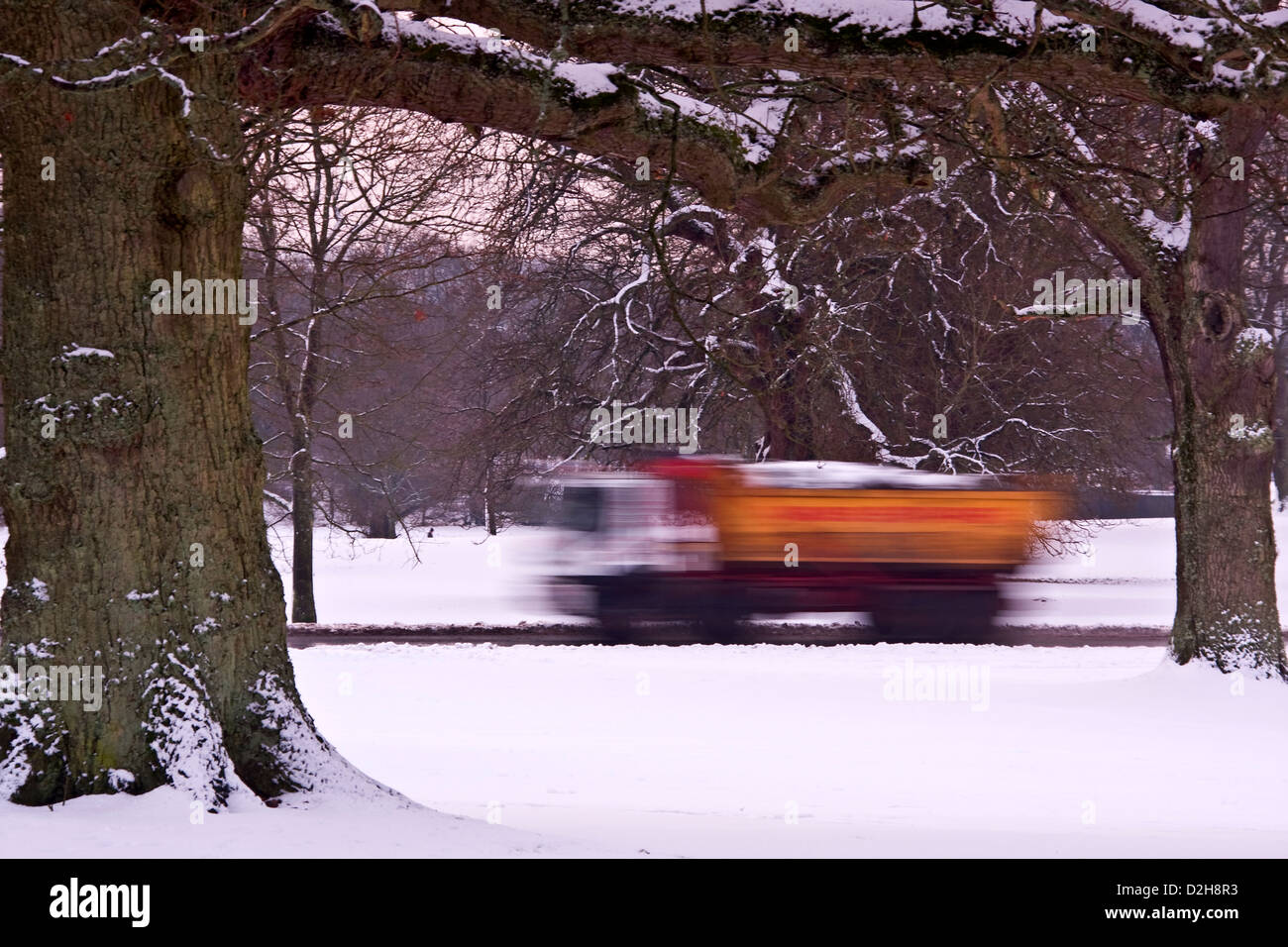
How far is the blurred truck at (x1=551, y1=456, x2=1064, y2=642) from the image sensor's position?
1541 centimetres

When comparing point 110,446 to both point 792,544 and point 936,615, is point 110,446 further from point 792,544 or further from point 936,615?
point 936,615

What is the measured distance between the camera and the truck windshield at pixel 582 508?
16250 mm

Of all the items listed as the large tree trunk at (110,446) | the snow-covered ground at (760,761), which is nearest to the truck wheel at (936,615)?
the snow-covered ground at (760,761)

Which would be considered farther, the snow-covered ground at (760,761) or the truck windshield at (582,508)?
the truck windshield at (582,508)

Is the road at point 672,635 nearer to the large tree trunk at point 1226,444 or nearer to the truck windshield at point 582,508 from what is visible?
the truck windshield at point 582,508

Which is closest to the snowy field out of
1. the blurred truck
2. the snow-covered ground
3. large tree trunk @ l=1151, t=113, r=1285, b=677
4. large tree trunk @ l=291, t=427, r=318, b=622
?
the snow-covered ground

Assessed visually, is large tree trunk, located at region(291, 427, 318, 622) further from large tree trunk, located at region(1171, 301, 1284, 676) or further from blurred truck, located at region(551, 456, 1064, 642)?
large tree trunk, located at region(1171, 301, 1284, 676)

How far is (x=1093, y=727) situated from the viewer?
10.7 m

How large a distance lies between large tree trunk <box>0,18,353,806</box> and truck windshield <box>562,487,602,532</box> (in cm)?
1003

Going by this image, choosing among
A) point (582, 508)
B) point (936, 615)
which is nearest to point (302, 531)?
point (582, 508)

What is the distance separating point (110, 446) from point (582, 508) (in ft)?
34.6

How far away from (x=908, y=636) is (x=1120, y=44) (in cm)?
984

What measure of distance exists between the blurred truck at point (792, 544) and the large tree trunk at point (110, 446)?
9.75 metres

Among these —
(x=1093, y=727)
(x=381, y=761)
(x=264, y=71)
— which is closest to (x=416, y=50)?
(x=264, y=71)
